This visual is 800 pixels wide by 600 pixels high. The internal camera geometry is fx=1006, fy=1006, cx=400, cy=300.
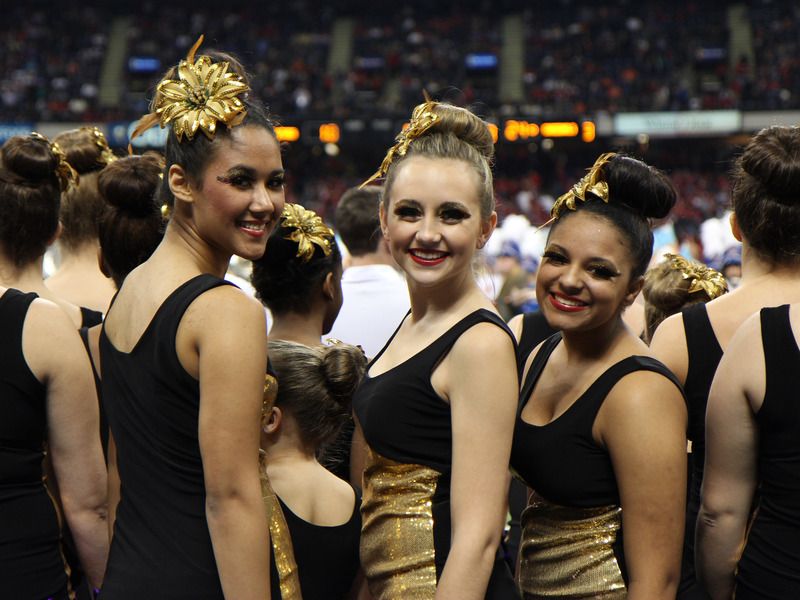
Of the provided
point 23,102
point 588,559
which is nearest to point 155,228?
point 588,559

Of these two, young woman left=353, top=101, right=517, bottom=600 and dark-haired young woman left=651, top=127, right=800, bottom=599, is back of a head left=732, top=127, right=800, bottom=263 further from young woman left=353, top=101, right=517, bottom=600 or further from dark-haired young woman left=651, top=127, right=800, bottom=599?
young woman left=353, top=101, right=517, bottom=600

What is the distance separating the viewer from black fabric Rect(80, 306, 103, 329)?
3.09m

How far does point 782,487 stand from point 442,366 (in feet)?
2.53

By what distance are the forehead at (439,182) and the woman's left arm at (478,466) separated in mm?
339

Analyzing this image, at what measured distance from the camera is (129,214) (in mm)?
2828

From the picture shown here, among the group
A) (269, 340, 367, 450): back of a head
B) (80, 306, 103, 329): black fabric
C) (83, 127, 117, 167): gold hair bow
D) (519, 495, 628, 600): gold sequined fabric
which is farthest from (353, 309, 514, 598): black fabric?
(83, 127, 117, 167): gold hair bow

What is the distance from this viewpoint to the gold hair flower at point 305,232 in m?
2.93

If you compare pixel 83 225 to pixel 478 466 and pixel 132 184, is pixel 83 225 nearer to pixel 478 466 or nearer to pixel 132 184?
pixel 132 184

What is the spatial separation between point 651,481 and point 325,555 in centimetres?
81

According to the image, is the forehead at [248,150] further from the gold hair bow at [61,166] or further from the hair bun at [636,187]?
the gold hair bow at [61,166]

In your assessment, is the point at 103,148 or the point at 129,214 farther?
the point at 103,148

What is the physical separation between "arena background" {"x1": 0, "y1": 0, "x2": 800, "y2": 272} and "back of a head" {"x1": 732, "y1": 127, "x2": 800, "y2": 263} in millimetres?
21485

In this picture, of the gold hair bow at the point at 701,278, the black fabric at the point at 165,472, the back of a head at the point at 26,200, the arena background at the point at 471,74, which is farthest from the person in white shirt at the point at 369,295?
the arena background at the point at 471,74

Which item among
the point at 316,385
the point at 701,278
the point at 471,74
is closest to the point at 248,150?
the point at 316,385
